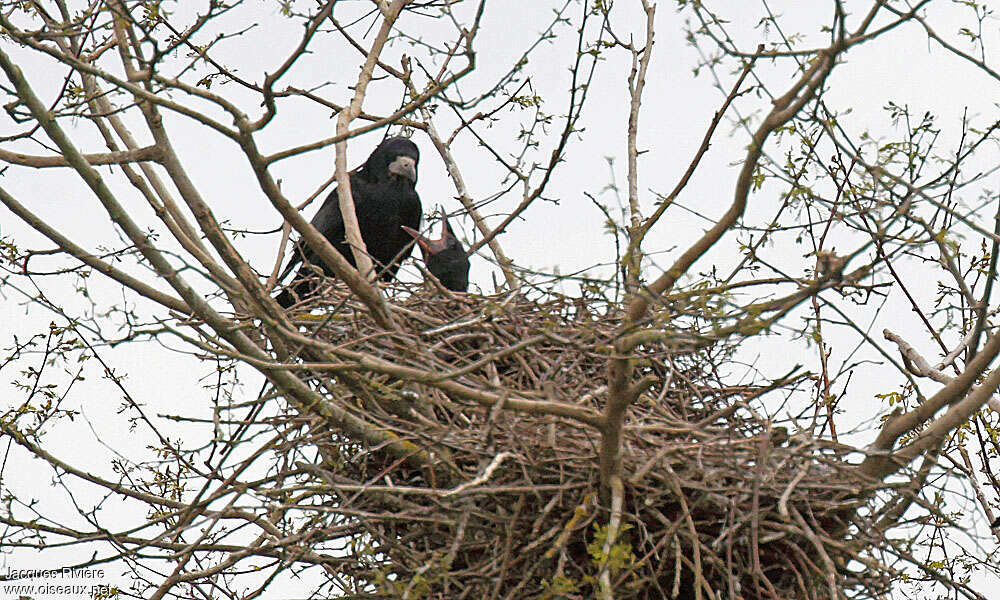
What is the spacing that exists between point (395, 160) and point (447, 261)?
1121 millimetres

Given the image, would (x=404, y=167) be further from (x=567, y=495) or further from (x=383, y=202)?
(x=567, y=495)

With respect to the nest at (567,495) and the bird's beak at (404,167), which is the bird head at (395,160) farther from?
the nest at (567,495)

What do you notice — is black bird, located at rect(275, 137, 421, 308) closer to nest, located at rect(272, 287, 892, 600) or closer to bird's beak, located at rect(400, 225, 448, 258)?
bird's beak, located at rect(400, 225, 448, 258)

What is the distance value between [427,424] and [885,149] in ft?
5.44

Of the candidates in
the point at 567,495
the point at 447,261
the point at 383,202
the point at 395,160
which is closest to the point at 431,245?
the point at 447,261

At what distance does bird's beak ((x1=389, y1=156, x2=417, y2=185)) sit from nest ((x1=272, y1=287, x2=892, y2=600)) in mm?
2464

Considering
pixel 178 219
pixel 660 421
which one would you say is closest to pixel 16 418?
pixel 178 219

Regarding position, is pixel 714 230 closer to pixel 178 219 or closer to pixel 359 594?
pixel 359 594

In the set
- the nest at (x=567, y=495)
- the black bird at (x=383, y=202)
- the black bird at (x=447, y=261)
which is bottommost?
the nest at (x=567, y=495)

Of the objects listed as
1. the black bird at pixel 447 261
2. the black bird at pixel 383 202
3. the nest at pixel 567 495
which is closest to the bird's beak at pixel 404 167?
the black bird at pixel 383 202

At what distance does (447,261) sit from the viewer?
17.8ft

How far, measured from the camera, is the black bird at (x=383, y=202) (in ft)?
20.5

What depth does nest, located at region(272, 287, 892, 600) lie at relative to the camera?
10.4 feet

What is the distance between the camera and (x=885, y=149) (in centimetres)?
353
